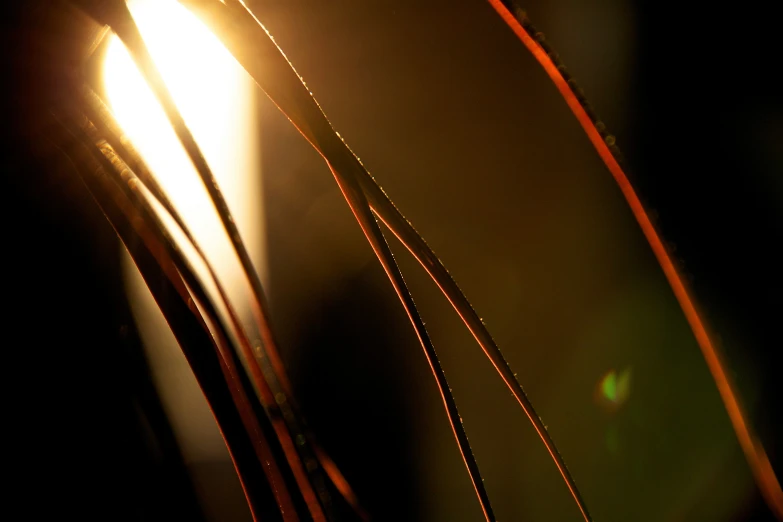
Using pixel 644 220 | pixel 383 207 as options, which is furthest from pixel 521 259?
pixel 383 207

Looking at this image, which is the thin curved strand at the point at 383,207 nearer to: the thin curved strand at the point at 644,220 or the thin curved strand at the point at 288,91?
the thin curved strand at the point at 288,91

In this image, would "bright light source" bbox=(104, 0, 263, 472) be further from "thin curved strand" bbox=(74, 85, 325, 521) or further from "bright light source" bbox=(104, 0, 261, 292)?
"thin curved strand" bbox=(74, 85, 325, 521)

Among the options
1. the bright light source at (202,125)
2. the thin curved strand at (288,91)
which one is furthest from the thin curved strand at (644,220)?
the bright light source at (202,125)

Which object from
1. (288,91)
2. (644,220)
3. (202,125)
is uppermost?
(202,125)

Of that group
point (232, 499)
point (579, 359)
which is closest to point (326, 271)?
point (232, 499)

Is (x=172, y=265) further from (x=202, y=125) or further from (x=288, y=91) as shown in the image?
(x=202, y=125)

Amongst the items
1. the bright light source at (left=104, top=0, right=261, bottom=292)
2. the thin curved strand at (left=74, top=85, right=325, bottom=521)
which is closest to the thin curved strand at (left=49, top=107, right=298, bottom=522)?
the thin curved strand at (left=74, top=85, right=325, bottom=521)

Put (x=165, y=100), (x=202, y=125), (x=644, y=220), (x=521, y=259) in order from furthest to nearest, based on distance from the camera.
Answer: (x=521, y=259)
(x=202, y=125)
(x=644, y=220)
(x=165, y=100)

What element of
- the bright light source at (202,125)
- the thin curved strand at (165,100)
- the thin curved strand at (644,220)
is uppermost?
the bright light source at (202,125)
